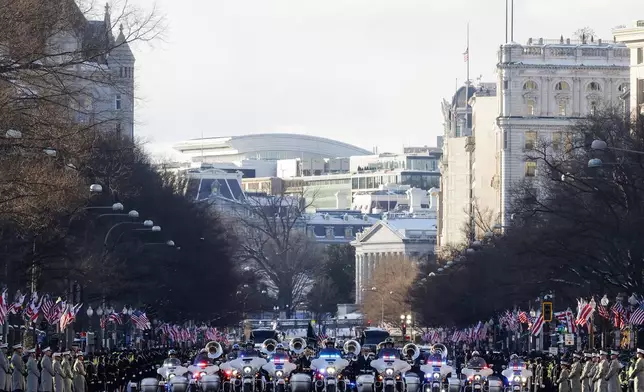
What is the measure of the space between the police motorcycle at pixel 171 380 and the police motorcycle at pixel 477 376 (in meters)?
8.41

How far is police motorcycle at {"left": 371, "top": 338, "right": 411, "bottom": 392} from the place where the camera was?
72125 millimetres

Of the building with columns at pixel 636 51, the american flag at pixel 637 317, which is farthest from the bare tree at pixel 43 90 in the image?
the building with columns at pixel 636 51

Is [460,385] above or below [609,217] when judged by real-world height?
below

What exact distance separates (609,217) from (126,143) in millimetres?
43657

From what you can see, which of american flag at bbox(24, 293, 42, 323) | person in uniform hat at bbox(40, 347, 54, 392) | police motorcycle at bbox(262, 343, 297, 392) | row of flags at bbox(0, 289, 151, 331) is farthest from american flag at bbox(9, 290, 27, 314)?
person in uniform hat at bbox(40, 347, 54, 392)

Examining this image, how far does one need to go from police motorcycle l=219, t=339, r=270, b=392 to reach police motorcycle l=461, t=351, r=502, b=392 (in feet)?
21.6

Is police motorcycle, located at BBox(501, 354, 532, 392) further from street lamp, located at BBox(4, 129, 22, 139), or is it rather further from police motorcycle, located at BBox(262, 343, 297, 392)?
street lamp, located at BBox(4, 129, 22, 139)

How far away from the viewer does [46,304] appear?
91312 mm

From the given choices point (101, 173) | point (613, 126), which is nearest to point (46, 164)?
point (101, 173)

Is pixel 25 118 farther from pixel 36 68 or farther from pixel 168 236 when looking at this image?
pixel 168 236

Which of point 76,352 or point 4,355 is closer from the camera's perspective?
point 4,355

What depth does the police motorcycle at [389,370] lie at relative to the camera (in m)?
72.1

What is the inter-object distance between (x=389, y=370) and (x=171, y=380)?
7.11 meters

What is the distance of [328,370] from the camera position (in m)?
73.9
